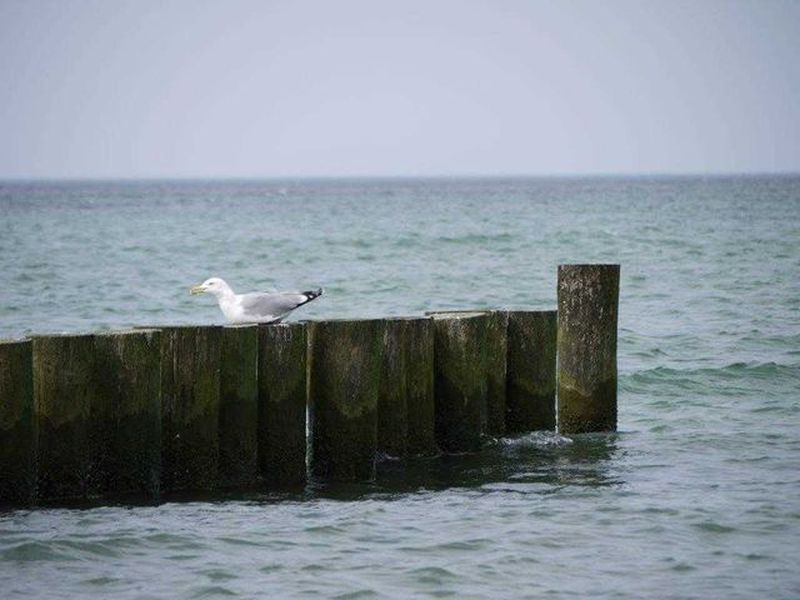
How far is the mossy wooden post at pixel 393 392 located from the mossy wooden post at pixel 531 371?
1.21 m

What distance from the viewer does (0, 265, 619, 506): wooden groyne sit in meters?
9.02

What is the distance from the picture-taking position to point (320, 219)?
7462 centimetres

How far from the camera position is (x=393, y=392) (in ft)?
33.7

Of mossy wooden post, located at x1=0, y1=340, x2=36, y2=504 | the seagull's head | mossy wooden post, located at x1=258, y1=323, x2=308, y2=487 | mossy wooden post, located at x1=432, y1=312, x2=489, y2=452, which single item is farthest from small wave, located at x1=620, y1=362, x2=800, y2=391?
mossy wooden post, located at x1=0, y1=340, x2=36, y2=504

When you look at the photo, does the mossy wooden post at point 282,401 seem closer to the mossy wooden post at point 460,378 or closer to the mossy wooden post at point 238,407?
the mossy wooden post at point 238,407

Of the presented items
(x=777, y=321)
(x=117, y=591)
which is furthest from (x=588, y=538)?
(x=777, y=321)

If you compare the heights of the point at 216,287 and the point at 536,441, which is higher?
the point at 216,287

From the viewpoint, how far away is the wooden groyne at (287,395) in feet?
29.6

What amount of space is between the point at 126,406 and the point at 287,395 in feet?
3.57

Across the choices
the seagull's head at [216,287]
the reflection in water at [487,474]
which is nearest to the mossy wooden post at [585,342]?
the reflection in water at [487,474]

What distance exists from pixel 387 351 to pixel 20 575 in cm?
302

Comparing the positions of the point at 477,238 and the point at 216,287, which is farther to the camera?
the point at 477,238

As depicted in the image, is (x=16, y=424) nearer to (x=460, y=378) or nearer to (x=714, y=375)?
(x=460, y=378)

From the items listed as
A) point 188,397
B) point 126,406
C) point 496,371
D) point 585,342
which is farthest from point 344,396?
point 585,342
